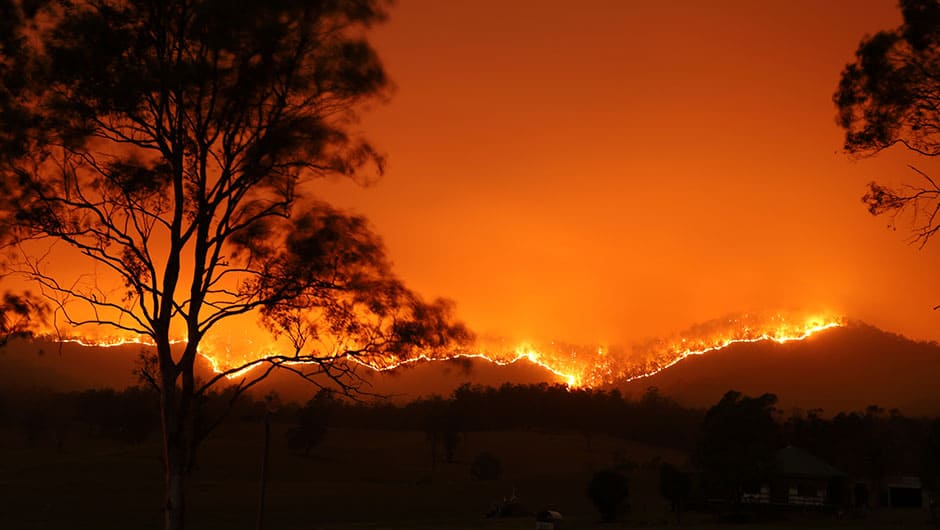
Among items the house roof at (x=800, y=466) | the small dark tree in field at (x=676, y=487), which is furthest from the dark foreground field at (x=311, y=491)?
the house roof at (x=800, y=466)

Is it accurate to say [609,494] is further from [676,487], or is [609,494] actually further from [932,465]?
[932,465]

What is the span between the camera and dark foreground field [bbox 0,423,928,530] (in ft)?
196

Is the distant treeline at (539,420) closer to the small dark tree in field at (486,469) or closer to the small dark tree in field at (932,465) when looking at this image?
the small dark tree in field at (932,465)

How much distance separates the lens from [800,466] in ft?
226

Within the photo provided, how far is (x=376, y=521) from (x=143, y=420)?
244 ft

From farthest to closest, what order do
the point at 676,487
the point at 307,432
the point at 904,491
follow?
1. the point at 307,432
2. the point at 904,491
3. the point at 676,487

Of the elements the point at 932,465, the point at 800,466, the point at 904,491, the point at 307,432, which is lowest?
the point at 904,491

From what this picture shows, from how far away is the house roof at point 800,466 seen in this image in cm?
6756

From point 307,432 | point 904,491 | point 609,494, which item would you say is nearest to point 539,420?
point 307,432

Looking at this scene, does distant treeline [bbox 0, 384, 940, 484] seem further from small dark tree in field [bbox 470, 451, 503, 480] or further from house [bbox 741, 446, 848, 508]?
small dark tree in field [bbox 470, 451, 503, 480]

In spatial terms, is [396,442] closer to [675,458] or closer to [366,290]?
[675,458]

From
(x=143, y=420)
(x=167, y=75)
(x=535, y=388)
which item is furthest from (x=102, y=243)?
(x=535, y=388)

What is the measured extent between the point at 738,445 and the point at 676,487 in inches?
218

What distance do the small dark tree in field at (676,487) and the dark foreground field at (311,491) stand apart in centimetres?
119
